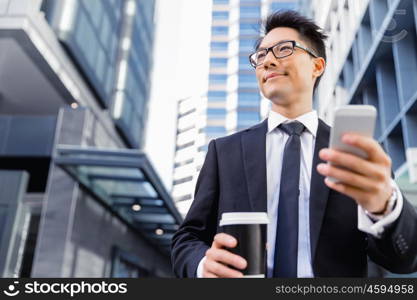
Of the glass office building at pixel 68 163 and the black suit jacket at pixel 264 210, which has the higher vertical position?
the glass office building at pixel 68 163

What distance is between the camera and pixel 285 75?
1565 mm

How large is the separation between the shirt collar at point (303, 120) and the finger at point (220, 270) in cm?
69

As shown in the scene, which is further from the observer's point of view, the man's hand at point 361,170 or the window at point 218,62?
the window at point 218,62

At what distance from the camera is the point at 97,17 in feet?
51.1

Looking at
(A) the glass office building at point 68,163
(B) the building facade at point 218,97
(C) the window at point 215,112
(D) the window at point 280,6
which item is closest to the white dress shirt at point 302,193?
(D) the window at point 280,6

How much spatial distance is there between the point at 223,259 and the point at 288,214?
16.7 inches

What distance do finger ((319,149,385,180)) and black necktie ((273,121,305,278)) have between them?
0.47m

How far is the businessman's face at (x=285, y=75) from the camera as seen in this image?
5.10ft

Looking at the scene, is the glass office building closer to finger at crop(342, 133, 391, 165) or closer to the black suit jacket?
the black suit jacket

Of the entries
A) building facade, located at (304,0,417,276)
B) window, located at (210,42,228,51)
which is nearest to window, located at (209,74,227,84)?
window, located at (210,42,228,51)

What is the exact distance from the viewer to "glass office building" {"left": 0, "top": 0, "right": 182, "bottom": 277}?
31.4 feet

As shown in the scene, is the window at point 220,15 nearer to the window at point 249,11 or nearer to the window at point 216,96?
the window at point 249,11

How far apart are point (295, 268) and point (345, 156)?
0.55m

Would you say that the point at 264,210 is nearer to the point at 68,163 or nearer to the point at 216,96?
the point at 216,96
